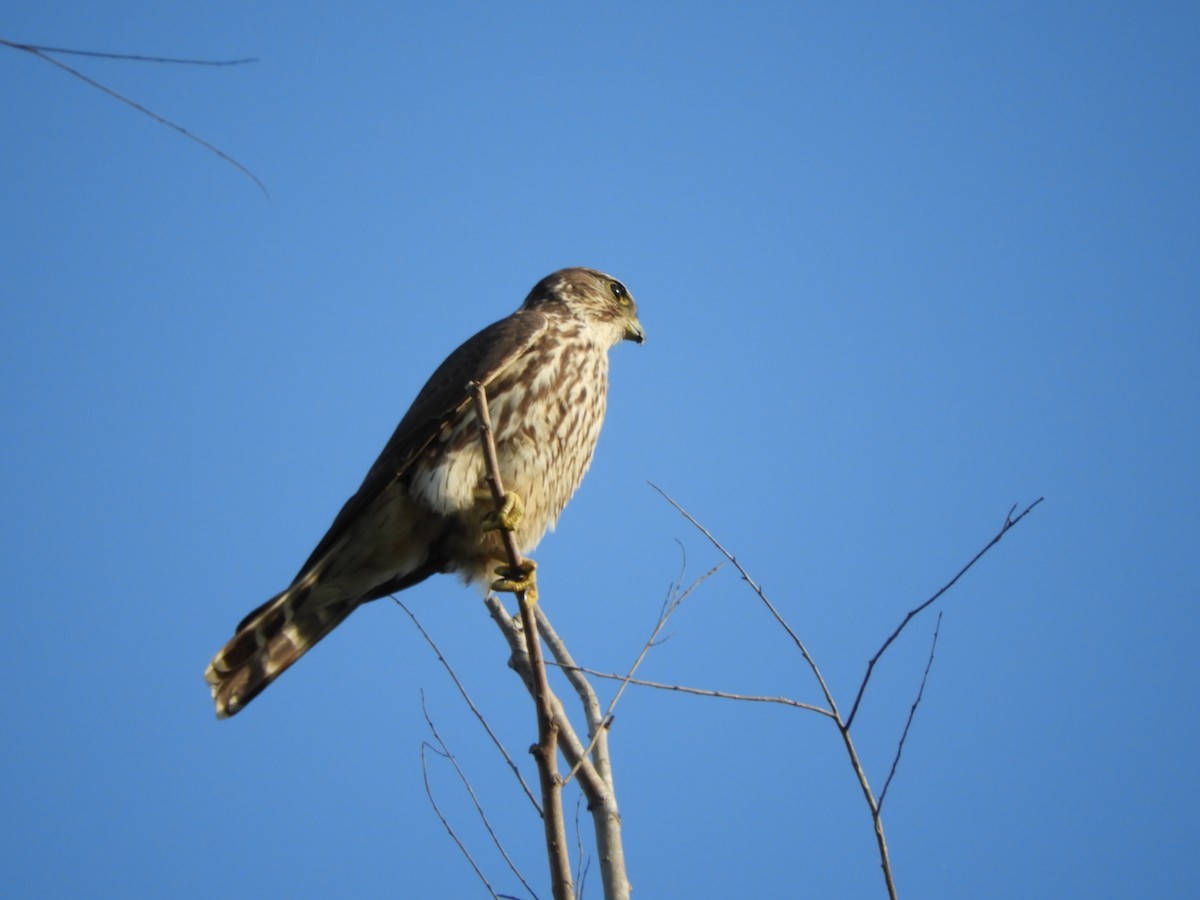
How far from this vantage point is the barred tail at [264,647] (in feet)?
10.6

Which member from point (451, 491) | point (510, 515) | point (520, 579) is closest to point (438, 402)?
point (451, 491)

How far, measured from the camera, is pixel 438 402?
3684 mm

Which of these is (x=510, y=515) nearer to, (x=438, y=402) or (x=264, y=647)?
(x=438, y=402)

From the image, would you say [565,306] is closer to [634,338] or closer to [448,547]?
[634,338]

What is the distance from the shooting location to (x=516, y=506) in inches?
140

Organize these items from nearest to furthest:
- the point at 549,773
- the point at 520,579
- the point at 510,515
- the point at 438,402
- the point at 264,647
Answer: the point at 549,773
the point at 520,579
the point at 264,647
the point at 510,515
the point at 438,402

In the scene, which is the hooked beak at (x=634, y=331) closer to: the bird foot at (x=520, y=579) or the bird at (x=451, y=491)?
the bird at (x=451, y=491)

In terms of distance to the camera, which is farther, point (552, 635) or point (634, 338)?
point (634, 338)

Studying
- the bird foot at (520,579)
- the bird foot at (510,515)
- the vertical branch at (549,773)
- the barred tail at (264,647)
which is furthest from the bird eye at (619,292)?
the vertical branch at (549,773)

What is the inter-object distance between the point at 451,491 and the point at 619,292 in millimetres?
1796

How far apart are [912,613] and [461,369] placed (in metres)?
1.93

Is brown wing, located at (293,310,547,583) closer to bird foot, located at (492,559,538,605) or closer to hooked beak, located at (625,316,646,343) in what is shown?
bird foot, located at (492,559,538,605)

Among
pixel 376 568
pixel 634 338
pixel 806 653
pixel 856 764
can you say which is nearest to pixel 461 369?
pixel 376 568

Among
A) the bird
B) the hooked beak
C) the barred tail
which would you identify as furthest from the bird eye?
the barred tail
